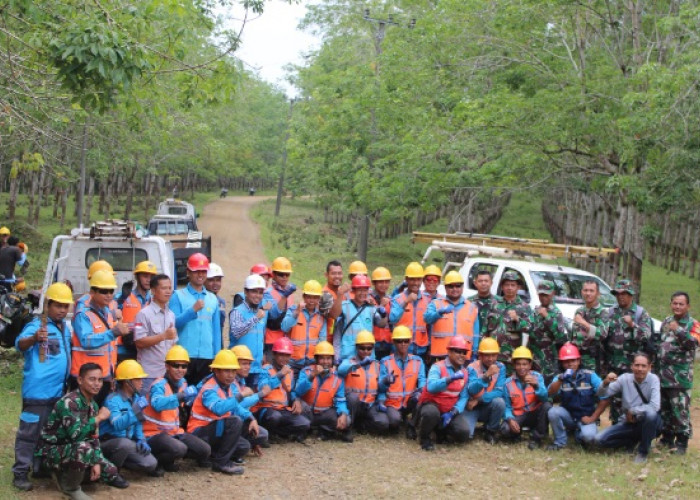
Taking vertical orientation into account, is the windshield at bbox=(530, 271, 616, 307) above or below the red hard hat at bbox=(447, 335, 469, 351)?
above

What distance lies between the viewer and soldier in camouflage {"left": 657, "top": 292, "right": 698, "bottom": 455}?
9.42 metres

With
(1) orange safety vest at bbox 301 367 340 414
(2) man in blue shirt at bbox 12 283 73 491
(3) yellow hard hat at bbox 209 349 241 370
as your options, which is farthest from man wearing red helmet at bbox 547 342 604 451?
(2) man in blue shirt at bbox 12 283 73 491

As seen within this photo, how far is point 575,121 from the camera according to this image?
18609 mm

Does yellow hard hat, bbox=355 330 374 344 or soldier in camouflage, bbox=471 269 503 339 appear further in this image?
soldier in camouflage, bbox=471 269 503 339

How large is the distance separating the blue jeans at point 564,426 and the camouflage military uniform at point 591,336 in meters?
0.71

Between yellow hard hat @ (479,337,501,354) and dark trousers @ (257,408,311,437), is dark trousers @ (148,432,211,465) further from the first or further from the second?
yellow hard hat @ (479,337,501,354)

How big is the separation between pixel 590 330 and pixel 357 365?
105 inches

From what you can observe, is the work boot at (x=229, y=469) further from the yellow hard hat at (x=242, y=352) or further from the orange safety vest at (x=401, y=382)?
the orange safety vest at (x=401, y=382)

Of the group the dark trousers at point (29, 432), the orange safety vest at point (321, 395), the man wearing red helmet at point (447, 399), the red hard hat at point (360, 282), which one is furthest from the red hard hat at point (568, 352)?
the dark trousers at point (29, 432)

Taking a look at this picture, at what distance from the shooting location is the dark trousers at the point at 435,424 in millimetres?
9445

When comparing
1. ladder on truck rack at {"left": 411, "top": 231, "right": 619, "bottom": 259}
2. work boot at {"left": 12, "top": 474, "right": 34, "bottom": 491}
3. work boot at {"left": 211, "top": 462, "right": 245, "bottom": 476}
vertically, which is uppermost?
ladder on truck rack at {"left": 411, "top": 231, "right": 619, "bottom": 259}

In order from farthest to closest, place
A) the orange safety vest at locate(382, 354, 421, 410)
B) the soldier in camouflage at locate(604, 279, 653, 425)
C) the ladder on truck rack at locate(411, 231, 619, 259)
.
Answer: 1. the ladder on truck rack at locate(411, 231, 619, 259)
2. the orange safety vest at locate(382, 354, 421, 410)
3. the soldier in camouflage at locate(604, 279, 653, 425)

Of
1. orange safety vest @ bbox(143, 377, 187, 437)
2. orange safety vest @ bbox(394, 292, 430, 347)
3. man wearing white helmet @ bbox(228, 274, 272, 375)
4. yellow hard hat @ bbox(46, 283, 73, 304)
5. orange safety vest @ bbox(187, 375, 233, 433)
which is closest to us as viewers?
yellow hard hat @ bbox(46, 283, 73, 304)

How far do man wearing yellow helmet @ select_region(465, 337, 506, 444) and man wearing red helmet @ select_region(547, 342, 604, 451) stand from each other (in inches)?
22.6
